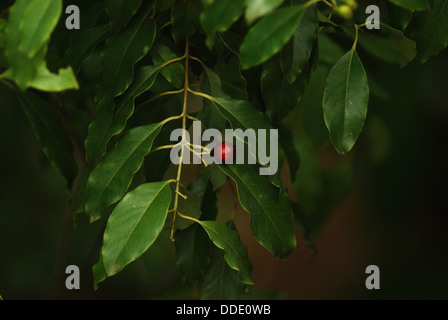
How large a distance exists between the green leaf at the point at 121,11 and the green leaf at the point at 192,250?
1.11 ft

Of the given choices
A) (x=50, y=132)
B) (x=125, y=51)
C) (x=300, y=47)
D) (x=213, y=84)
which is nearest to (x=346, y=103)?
(x=300, y=47)

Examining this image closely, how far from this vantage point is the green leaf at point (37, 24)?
0.59 meters

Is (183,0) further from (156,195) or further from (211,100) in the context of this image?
(156,195)

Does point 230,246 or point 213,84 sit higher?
point 213,84

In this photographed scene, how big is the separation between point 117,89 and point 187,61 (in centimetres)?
12

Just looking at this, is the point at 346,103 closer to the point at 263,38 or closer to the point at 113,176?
the point at 263,38

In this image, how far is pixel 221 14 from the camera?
62cm

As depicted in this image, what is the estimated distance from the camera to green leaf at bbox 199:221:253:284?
79 centimetres

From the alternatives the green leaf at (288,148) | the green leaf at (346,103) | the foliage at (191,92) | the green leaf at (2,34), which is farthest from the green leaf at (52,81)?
Result: the green leaf at (288,148)

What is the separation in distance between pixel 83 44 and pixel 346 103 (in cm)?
41

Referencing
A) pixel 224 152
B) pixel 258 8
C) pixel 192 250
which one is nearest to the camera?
pixel 258 8

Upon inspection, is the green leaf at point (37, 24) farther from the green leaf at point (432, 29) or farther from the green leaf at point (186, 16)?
the green leaf at point (432, 29)

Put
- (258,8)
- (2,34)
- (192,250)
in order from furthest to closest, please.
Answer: (192,250) → (2,34) → (258,8)
